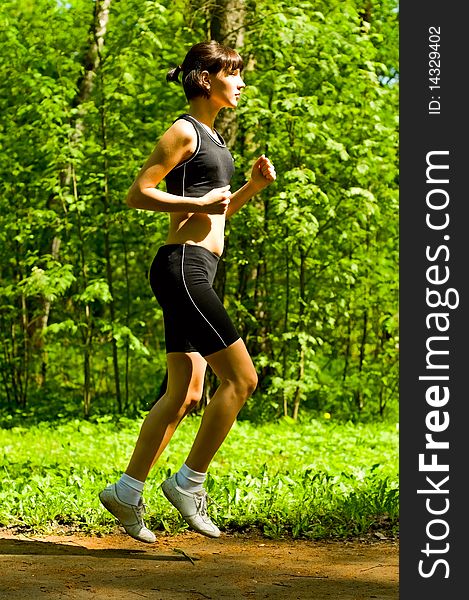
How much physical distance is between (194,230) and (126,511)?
1.25 metres

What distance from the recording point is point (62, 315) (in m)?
12.1

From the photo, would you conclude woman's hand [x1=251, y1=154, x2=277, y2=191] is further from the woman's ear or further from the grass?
the grass

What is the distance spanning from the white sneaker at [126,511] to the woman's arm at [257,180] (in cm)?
138

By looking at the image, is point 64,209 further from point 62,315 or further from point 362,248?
point 362,248

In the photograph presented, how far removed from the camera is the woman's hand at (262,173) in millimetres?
4672

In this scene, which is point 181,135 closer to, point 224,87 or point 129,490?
point 224,87

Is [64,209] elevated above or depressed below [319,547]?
above

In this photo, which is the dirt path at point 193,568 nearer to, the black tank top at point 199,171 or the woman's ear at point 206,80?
the black tank top at point 199,171

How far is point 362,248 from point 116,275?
11.0ft

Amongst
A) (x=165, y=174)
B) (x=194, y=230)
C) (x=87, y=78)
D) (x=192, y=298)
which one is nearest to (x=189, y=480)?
(x=192, y=298)

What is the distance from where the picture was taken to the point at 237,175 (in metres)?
10.4

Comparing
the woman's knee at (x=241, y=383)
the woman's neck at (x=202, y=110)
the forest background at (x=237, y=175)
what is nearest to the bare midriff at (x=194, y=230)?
the woman's neck at (x=202, y=110)

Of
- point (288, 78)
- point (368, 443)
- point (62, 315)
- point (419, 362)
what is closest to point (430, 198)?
point (419, 362)

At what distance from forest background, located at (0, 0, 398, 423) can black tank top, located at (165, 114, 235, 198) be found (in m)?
5.22
